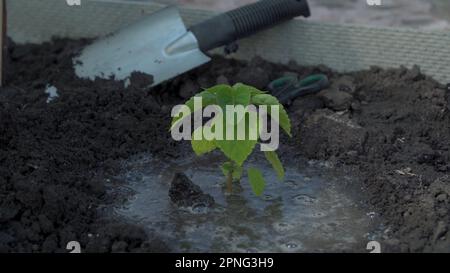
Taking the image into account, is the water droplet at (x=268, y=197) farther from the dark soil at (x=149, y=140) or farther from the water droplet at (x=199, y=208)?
the dark soil at (x=149, y=140)

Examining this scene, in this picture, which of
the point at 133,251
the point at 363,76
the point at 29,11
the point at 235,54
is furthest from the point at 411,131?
the point at 29,11

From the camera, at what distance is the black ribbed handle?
3703 mm

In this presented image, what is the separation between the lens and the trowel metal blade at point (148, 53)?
367 centimetres

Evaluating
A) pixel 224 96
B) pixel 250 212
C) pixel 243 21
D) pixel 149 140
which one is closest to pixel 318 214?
pixel 250 212

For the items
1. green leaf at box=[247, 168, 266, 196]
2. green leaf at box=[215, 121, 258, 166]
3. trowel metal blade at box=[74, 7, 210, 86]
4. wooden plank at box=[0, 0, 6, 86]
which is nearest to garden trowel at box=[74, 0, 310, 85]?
trowel metal blade at box=[74, 7, 210, 86]

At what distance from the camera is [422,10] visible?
13.9 feet

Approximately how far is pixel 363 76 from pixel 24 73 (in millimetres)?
1431

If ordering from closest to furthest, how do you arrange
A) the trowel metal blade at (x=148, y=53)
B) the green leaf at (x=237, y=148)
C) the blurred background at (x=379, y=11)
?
the green leaf at (x=237, y=148) → the trowel metal blade at (x=148, y=53) → the blurred background at (x=379, y=11)

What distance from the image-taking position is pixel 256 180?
2.93 meters

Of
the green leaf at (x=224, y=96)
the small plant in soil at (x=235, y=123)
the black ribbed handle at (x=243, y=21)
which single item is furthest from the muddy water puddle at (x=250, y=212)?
the black ribbed handle at (x=243, y=21)

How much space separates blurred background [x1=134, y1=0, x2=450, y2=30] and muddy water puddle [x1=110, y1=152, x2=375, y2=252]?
117cm

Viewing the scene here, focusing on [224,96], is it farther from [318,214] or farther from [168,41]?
[168,41]

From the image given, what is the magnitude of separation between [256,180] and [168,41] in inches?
39.7

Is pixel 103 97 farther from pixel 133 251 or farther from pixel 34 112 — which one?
pixel 133 251
